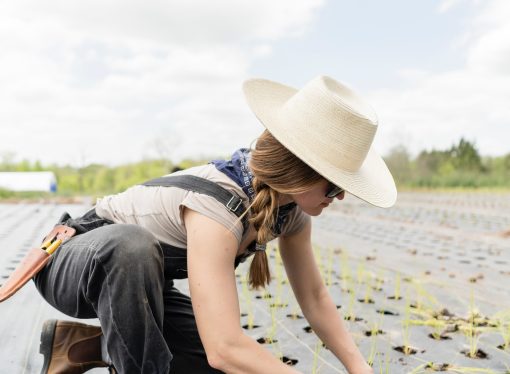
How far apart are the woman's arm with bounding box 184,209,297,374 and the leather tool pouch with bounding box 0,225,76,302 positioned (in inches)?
18.0

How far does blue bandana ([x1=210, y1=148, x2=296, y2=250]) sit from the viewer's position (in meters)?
1.27

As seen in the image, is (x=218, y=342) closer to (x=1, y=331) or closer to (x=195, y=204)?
(x=195, y=204)

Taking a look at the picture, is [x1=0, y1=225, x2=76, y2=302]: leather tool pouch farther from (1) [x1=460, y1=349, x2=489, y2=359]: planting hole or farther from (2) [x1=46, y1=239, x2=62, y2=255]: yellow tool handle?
(1) [x1=460, y1=349, x2=489, y2=359]: planting hole

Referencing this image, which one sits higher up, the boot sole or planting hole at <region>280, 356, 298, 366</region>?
the boot sole

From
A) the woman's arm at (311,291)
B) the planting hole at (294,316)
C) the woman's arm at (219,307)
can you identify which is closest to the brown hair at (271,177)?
the woman's arm at (219,307)

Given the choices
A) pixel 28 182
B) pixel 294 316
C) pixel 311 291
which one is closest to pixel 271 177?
pixel 311 291

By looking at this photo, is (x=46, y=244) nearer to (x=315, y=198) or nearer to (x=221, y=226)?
(x=221, y=226)

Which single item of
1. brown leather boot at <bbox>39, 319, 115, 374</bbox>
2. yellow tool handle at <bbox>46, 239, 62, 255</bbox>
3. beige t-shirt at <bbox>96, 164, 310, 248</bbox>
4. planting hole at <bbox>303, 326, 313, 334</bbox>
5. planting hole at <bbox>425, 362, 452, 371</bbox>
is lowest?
planting hole at <bbox>425, 362, 452, 371</bbox>

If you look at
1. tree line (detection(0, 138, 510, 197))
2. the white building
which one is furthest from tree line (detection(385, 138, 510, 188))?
the white building

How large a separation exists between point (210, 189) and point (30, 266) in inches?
21.5

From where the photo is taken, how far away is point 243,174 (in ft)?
4.21

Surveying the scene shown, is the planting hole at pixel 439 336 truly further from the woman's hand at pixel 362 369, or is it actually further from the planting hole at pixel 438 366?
the woman's hand at pixel 362 369

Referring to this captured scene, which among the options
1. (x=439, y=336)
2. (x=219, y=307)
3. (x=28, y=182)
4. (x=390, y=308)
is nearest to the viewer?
(x=219, y=307)

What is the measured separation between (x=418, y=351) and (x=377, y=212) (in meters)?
6.62
